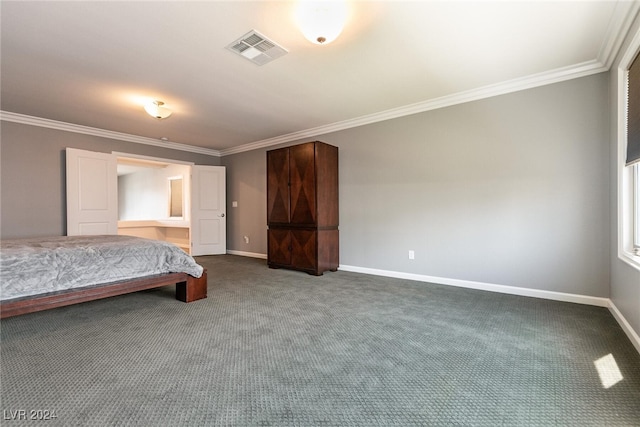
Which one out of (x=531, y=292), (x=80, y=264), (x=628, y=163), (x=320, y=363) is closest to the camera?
(x=320, y=363)

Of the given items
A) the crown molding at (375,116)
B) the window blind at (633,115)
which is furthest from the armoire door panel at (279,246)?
the window blind at (633,115)

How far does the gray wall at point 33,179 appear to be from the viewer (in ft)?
13.7

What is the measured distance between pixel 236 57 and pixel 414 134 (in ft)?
8.21

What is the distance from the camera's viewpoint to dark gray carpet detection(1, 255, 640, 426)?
1343 millimetres

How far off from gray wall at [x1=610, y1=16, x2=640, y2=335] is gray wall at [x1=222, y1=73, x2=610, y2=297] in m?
0.18

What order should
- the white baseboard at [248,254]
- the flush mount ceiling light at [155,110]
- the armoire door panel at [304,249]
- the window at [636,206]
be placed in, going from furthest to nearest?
the white baseboard at [248,254]
the armoire door panel at [304,249]
the flush mount ceiling light at [155,110]
the window at [636,206]

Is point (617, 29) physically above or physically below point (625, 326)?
above

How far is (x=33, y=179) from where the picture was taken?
438 centimetres

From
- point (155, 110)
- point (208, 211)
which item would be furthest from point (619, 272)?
point (208, 211)

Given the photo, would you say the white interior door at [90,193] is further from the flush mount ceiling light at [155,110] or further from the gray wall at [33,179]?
the flush mount ceiling light at [155,110]

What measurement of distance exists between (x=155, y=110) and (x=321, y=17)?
2612 mm

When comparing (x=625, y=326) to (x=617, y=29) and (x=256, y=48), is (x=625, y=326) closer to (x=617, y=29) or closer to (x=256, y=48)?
(x=617, y=29)

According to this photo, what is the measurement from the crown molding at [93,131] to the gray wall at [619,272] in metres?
6.57

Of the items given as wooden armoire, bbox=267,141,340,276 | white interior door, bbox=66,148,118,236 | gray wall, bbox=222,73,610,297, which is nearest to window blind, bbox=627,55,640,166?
gray wall, bbox=222,73,610,297
